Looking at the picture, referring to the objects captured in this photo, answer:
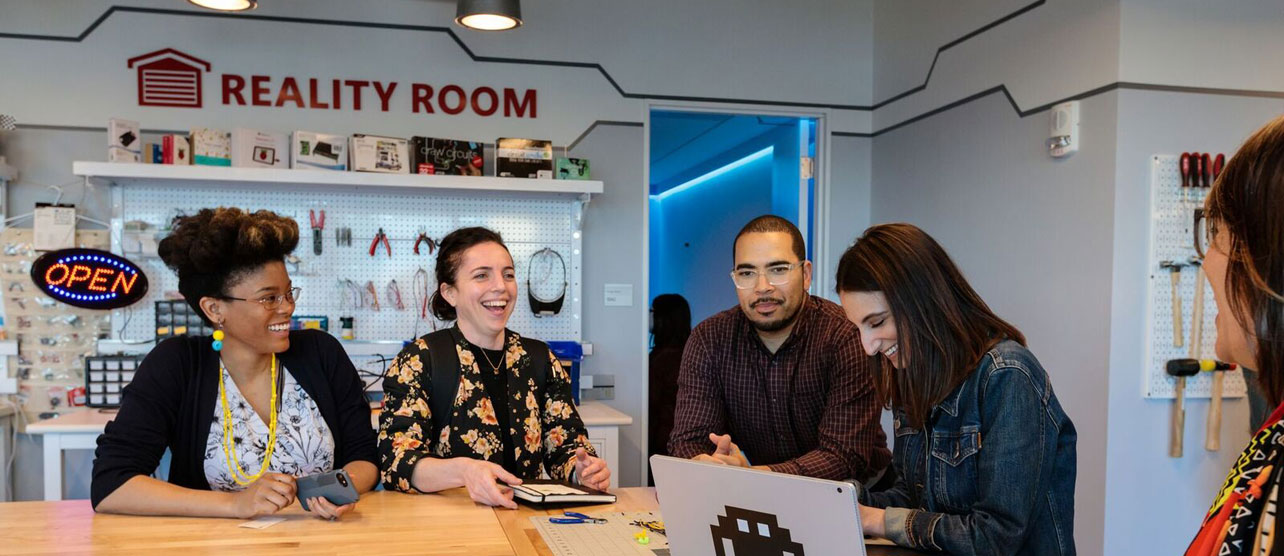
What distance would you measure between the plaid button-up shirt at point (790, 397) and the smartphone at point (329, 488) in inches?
37.7

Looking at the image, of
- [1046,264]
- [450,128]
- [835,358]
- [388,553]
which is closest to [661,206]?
[450,128]

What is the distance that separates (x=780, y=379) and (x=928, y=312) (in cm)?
87

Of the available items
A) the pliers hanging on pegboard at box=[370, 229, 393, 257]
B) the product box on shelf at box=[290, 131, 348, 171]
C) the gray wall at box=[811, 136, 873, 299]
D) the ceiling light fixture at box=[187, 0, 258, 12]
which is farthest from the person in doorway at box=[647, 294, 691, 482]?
the ceiling light fixture at box=[187, 0, 258, 12]

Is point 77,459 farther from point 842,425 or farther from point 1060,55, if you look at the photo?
point 1060,55

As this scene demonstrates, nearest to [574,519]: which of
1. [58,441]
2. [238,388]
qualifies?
[238,388]

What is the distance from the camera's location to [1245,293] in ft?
3.65

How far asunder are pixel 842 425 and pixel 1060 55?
2243 millimetres

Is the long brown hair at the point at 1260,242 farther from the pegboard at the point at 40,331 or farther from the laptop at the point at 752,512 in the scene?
the pegboard at the point at 40,331

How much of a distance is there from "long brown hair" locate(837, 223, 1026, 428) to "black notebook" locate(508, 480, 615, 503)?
838 millimetres

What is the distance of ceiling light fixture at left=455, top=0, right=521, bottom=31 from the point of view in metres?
3.78

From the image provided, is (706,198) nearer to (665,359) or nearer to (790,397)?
(665,359)

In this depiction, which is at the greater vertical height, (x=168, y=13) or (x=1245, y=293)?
(x=168, y=13)

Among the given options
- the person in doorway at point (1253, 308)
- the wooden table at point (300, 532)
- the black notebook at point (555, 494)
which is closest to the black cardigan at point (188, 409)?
the wooden table at point (300, 532)

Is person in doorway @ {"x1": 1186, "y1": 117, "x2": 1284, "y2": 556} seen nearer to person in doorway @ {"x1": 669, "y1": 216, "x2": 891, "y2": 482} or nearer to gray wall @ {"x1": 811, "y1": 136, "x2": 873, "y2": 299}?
person in doorway @ {"x1": 669, "y1": 216, "x2": 891, "y2": 482}
